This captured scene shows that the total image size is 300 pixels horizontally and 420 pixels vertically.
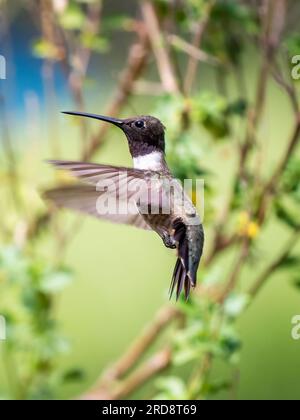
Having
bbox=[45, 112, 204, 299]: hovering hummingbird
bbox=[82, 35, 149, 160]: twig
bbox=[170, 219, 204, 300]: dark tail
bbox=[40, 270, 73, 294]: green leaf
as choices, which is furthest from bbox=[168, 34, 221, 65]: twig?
bbox=[170, 219, 204, 300]: dark tail

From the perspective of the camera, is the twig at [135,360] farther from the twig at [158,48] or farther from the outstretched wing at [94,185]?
the outstretched wing at [94,185]

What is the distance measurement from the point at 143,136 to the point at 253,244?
92 centimetres

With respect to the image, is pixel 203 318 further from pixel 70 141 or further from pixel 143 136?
pixel 70 141

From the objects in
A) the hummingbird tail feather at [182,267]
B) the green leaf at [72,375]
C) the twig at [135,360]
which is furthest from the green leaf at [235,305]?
the hummingbird tail feather at [182,267]

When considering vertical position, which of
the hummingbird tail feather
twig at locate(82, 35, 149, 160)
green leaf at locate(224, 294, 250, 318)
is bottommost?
green leaf at locate(224, 294, 250, 318)

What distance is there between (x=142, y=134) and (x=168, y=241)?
0.64ft

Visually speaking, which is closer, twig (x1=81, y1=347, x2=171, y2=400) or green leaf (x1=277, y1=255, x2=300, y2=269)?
green leaf (x1=277, y1=255, x2=300, y2=269)

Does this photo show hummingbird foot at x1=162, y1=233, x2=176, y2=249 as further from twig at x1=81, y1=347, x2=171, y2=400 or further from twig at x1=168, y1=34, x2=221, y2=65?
twig at x1=81, y1=347, x2=171, y2=400

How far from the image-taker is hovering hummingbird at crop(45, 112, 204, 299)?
118 cm

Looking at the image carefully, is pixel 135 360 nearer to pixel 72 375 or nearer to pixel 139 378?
pixel 139 378

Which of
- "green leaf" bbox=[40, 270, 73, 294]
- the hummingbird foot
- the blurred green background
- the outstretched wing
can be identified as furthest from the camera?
the blurred green background

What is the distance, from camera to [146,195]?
1.25 meters

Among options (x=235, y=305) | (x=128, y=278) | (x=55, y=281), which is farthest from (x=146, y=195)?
(x=128, y=278)
